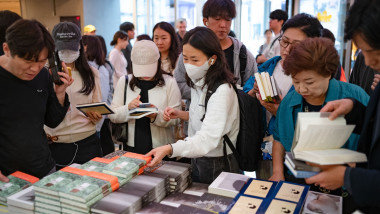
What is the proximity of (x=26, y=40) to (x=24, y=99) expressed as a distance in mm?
375

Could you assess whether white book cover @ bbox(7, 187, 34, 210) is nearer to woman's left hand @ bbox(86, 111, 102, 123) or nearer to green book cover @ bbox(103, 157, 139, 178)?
green book cover @ bbox(103, 157, 139, 178)

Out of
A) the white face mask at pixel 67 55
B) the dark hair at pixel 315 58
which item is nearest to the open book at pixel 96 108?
the white face mask at pixel 67 55

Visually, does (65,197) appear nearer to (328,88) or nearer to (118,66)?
(328,88)

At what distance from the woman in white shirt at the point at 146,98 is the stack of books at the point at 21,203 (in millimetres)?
949

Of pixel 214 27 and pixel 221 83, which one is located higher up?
pixel 214 27

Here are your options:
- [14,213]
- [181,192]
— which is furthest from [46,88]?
[181,192]

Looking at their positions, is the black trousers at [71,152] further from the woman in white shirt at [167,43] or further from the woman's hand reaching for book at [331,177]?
the woman's hand reaching for book at [331,177]

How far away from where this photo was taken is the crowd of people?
4.00 feet

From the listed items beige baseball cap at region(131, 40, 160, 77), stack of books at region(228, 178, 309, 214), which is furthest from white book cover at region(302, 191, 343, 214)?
beige baseball cap at region(131, 40, 160, 77)

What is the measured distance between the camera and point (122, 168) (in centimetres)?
158

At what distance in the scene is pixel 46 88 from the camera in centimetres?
191

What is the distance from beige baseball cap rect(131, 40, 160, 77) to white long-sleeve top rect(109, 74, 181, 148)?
14cm

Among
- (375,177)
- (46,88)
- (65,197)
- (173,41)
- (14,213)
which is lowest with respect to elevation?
(14,213)

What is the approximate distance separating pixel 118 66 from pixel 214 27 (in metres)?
3.15
